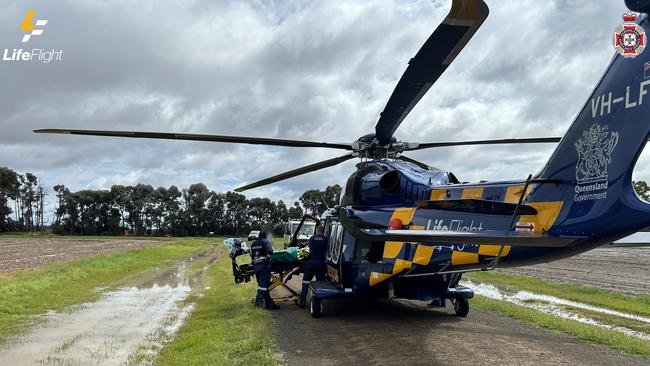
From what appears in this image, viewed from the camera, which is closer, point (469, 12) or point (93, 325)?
point (469, 12)

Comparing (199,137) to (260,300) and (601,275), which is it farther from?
(601,275)

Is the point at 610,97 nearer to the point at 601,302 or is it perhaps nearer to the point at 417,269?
the point at 417,269

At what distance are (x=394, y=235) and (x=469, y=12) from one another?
9.05 ft

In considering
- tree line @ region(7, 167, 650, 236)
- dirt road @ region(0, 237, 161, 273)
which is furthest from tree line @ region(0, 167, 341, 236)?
dirt road @ region(0, 237, 161, 273)

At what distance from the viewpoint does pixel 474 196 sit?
7332 millimetres

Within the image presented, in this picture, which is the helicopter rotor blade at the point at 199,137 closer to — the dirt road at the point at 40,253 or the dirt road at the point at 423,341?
the dirt road at the point at 423,341

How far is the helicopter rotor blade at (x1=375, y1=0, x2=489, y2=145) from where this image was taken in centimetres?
446

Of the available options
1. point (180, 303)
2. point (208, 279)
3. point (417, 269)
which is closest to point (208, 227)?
point (208, 279)

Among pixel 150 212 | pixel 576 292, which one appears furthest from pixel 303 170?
pixel 150 212

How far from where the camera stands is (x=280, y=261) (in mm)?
12898

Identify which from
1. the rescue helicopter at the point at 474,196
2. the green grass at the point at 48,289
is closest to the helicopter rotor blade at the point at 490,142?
the rescue helicopter at the point at 474,196

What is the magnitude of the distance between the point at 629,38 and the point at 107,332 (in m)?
10.1

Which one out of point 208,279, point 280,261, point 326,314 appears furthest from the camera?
point 208,279

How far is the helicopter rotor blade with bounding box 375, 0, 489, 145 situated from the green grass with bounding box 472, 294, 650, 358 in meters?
5.37
